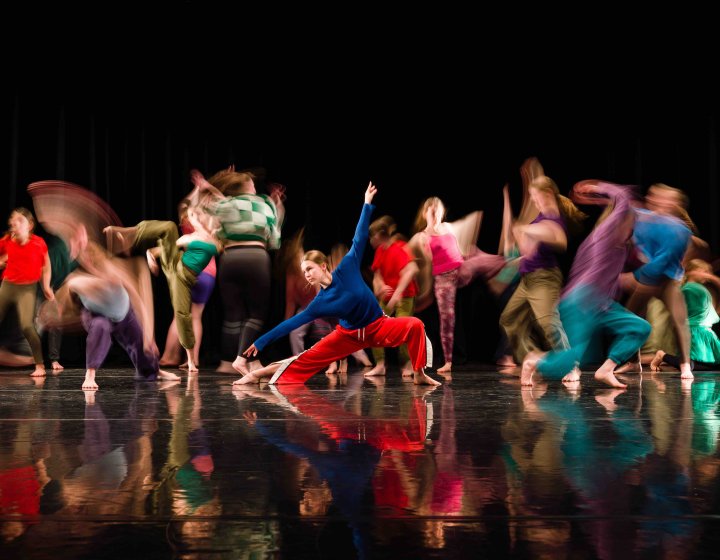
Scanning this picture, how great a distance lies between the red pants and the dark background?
3.42 m

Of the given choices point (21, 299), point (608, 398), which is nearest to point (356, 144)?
point (21, 299)

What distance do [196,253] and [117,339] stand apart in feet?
3.70

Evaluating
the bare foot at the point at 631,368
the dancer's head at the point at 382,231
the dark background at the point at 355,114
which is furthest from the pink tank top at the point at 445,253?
the dark background at the point at 355,114

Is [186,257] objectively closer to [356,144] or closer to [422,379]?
[422,379]

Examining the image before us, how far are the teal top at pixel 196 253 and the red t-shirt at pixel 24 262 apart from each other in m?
1.12

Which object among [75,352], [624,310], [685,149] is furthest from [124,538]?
[685,149]

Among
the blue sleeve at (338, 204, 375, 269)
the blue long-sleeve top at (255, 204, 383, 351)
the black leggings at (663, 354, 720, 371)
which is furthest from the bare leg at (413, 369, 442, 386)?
the black leggings at (663, 354, 720, 371)

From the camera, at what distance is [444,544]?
153 cm

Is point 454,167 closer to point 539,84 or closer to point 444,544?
point 539,84

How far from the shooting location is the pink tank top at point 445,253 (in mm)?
6629

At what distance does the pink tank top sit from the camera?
6.63 metres

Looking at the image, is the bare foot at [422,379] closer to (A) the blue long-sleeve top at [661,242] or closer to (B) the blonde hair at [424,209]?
(A) the blue long-sleeve top at [661,242]

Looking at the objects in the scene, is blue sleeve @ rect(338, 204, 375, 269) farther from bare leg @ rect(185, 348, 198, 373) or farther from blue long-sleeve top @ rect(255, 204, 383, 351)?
bare leg @ rect(185, 348, 198, 373)

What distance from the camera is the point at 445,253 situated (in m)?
6.65
